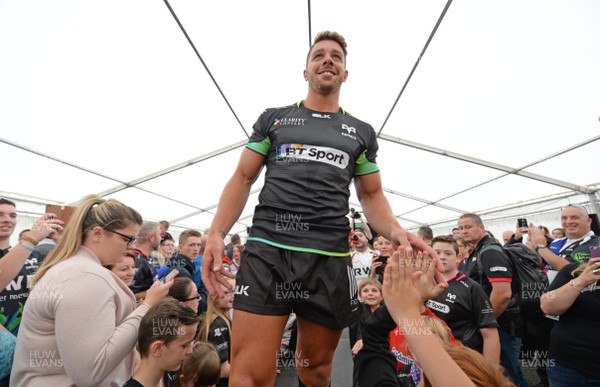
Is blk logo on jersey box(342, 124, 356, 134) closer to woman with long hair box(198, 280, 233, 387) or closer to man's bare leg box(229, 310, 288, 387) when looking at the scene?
man's bare leg box(229, 310, 288, 387)

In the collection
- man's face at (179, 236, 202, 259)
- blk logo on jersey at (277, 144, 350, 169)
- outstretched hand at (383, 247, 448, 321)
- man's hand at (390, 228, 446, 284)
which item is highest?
blk logo on jersey at (277, 144, 350, 169)

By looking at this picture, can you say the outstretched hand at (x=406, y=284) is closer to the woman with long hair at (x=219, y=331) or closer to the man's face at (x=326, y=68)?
the man's face at (x=326, y=68)

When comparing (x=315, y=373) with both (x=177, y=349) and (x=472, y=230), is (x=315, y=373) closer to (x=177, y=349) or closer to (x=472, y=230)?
(x=177, y=349)

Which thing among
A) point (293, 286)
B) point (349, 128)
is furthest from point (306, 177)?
point (293, 286)

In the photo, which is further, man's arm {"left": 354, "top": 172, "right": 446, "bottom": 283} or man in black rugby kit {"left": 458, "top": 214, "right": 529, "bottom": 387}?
man in black rugby kit {"left": 458, "top": 214, "right": 529, "bottom": 387}

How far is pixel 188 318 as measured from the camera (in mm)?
2096

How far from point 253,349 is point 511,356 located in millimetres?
4189

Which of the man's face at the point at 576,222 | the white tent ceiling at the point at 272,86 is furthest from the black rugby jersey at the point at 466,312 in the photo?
the white tent ceiling at the point at 272,86

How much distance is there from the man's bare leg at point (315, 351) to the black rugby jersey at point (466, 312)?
7.05 ft

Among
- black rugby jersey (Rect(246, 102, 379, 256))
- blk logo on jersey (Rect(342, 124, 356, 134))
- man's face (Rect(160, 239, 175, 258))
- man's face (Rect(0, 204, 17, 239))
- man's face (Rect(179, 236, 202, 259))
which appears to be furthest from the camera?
man's face (Rect(160, 239, 175, 258))

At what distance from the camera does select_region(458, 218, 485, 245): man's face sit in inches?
176

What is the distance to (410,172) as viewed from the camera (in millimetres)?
9281

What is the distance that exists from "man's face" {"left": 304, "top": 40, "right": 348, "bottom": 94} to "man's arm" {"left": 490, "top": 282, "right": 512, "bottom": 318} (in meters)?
3.40

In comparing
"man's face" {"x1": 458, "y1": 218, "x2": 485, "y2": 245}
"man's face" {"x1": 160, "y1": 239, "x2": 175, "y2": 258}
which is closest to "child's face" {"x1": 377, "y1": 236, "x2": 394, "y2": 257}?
"man's face" {"x1": 458, "y1": 218, "x2": 485, "y2": 245}
